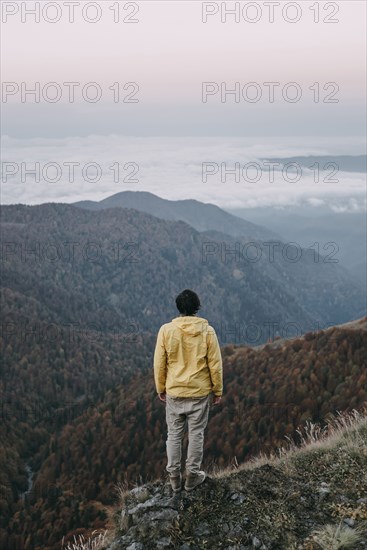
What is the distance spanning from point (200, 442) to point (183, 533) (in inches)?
A: 60.2

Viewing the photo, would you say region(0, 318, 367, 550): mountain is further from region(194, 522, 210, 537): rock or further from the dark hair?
the dark hair

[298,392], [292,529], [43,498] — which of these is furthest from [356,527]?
[43,498]

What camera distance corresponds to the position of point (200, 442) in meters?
9.07

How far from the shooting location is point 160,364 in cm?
909

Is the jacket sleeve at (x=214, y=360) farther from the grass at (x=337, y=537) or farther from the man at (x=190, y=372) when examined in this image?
the grass at (x=337, y=537)

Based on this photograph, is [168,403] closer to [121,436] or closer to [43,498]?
[121,436]

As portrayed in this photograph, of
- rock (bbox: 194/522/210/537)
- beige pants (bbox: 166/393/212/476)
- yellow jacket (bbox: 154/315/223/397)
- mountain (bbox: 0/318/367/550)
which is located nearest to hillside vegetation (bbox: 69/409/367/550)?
rock (bbox: 194/522/210/537)

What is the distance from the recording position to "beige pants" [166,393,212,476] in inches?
352

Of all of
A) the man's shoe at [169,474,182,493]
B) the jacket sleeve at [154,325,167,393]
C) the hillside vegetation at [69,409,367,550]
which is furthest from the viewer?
the man's shoe at [169,474,182,493]

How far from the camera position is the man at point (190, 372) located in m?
8.86

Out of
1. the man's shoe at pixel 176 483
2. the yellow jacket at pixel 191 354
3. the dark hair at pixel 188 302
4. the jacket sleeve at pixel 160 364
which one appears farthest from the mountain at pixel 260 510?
the dark hair at pixel 188 302

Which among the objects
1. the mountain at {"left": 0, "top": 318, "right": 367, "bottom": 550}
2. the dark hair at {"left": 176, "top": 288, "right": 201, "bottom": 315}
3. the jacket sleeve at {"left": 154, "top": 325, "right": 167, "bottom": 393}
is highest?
the dark hair at {"left": 176, "top": 288, "right": 201, "bottom": 315}

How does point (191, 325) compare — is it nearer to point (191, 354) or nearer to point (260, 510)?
point (191, 354)

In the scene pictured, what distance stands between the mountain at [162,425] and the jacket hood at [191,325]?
27.2m
